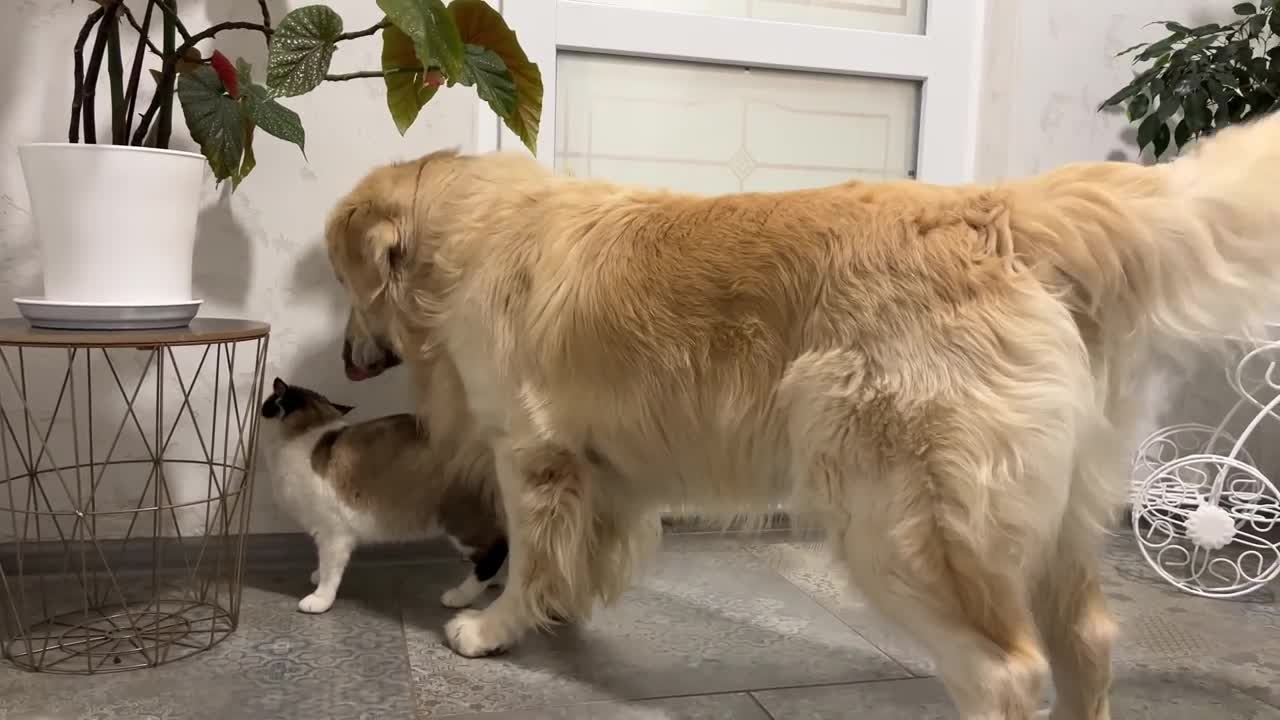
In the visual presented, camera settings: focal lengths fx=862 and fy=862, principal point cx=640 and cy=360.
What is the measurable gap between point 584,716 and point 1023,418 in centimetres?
79

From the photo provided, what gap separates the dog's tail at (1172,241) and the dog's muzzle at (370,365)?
123cm

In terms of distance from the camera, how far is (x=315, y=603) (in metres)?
1.70

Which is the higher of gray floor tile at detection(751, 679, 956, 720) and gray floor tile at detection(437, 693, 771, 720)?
gray floor tile at detection(751, 679, 956, 720)

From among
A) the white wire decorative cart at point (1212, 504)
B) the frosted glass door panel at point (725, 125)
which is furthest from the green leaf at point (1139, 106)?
the white wire decorative cart at point (1212, 504)

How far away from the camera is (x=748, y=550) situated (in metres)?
2.14

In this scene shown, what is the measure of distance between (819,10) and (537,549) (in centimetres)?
162

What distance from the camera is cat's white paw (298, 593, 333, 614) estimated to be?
1.70m

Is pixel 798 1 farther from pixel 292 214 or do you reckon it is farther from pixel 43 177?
pixel 43 177

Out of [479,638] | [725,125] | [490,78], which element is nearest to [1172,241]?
[490,78]

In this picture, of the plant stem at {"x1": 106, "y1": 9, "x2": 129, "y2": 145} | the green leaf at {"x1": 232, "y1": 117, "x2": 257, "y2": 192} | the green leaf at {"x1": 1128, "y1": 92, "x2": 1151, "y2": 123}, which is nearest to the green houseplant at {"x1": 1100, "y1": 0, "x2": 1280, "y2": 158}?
the green leaf at {"x1": 1128, "y1": 92, "x2": 1151, "y2": 123}

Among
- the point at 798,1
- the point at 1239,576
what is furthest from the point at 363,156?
the point at 1239,576

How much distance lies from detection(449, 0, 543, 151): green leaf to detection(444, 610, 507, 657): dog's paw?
892 mm

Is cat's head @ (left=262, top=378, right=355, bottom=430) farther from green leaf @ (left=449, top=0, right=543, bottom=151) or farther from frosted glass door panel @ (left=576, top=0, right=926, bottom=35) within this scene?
frosted glass door panel @ (left=576, top=0, right=926, bottom=35)

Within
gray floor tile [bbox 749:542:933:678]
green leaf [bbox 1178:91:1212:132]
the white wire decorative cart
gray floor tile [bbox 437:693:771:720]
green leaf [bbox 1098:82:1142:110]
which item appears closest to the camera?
gray floor tile [bbox 749:542:933:678]
